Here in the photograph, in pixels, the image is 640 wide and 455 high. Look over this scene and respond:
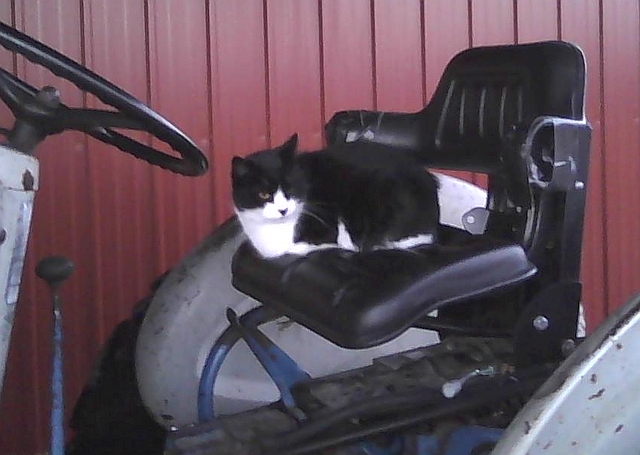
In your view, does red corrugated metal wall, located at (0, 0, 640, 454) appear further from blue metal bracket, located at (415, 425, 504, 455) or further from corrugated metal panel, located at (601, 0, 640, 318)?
blue metal bracket, located at (415, 425, 504, 455)

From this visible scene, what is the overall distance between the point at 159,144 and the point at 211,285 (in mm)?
585

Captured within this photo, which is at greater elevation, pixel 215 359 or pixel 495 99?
pixel 495 99

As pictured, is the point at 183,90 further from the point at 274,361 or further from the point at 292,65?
the point at 274,361

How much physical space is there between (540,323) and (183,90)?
1.03 m

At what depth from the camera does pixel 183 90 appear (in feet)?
5.66

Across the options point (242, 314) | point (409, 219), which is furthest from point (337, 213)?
point (242, 314)

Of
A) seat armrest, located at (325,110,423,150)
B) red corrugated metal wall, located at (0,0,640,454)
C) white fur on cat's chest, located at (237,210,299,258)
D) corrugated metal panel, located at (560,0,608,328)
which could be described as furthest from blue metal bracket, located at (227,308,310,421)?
corrugated metal panel, located at (560,0,608,328)

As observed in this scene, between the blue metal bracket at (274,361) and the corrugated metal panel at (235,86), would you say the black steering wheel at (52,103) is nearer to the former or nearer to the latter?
the blue metal bracket at (274,361)

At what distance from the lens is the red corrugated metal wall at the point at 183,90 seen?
5.54ft

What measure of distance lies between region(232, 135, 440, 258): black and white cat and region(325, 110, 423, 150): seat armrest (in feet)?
0.14

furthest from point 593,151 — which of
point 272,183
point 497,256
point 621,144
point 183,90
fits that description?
point 497,256

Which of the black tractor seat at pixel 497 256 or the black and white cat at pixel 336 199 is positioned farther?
the black and white cat at pixel 336 199

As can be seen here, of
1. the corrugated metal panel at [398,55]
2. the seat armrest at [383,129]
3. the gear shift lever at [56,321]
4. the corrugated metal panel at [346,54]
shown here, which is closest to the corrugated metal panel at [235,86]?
the corrugated metal panel at [346,54]

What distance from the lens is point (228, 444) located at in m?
1.04
